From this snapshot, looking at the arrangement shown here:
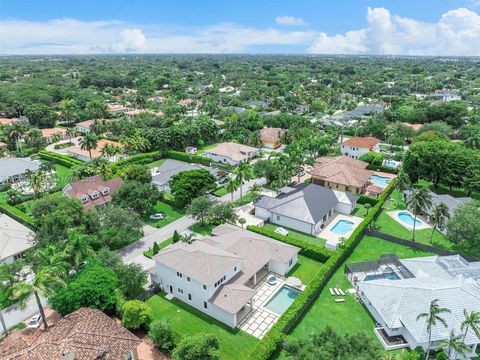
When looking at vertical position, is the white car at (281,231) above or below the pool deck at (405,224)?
above

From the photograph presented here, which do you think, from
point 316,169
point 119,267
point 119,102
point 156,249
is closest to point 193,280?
point 119,267

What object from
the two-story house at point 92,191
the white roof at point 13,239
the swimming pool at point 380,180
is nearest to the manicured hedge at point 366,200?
the swimming pool at point 380,180

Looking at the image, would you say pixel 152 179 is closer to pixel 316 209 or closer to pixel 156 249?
pixel 156 249

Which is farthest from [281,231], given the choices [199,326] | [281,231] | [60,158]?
[60,158]

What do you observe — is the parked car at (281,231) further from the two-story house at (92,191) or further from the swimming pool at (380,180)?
the swimming pool at (380,180)

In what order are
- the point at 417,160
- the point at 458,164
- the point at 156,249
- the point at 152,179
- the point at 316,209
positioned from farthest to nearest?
the point at 152,179, the point at 417,160, the point at 458,164, the point at 316,209, the point at 156,249
